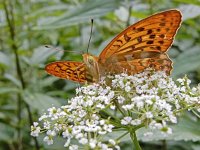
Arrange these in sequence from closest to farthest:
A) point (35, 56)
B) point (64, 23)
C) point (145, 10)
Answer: point (64, 23)
point (35, 56)
point (145, 10)

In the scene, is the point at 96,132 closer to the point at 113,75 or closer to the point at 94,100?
the point at 94,100

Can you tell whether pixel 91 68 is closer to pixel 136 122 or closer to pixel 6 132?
pixel 136 122

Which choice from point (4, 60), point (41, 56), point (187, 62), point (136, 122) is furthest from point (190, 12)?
point (136, 122)

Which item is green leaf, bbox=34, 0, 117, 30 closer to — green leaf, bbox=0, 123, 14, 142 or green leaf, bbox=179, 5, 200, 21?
green leaf, bbox=179, 5, 200, 21

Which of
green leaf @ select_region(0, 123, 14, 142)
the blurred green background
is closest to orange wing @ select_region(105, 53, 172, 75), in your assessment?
the blurred green background

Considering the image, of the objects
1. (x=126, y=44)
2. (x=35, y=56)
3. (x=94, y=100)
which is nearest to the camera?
(x=94, y=100)

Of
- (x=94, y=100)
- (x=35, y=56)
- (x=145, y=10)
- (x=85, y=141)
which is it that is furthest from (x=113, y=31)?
(x=85, y=141)

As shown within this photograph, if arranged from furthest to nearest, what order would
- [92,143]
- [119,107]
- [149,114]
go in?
[119,107] < [149,114] < [92,143]
